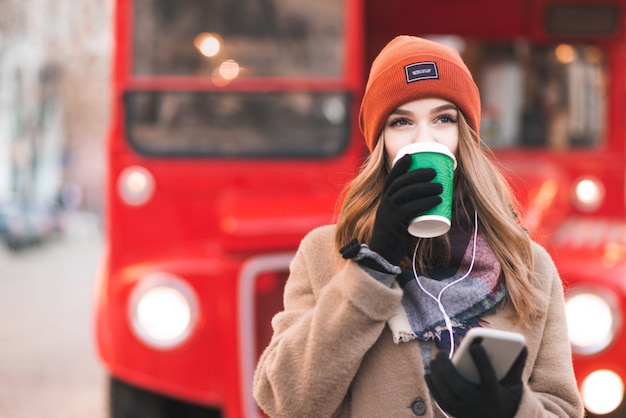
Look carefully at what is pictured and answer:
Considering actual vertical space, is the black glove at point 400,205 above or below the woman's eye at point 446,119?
below

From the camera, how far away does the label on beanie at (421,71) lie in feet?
5.89

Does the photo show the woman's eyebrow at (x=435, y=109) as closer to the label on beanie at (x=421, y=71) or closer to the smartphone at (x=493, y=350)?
the label on beanie at (x=421, y=71)

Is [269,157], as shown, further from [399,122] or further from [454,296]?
[454,296]

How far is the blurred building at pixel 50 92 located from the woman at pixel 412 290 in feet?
15.0

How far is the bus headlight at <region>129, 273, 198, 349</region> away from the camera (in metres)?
3.73

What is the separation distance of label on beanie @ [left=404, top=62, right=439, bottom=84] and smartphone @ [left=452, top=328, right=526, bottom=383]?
494 mm

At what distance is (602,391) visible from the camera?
142 inches

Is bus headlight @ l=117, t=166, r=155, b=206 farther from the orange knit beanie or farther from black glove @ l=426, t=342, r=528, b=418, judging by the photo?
black glove @ l=426, t=342, r=528, b=418

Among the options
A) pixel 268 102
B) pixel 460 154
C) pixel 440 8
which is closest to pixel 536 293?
pixel 460 154

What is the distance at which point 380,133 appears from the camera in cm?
186

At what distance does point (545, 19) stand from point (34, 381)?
4.78 m

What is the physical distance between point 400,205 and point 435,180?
0.07m

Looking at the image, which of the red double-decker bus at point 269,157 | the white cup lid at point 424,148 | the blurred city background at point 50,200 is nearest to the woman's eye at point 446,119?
the white cup lid at point 424,148

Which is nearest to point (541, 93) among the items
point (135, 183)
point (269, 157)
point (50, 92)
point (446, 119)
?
point (269, 157)
